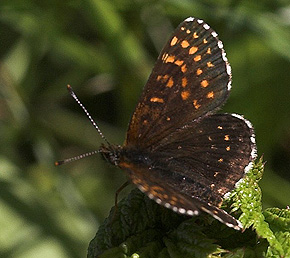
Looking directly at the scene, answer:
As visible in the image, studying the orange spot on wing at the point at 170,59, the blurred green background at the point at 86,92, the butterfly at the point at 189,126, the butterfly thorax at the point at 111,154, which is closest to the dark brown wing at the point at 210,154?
the butterfly at the point at 189,126

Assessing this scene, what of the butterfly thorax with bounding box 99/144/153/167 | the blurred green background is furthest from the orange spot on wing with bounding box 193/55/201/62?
the blurred green background

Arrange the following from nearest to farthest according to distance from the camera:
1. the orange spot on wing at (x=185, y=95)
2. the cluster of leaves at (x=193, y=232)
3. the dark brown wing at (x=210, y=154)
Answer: the cluster of leaves at (x=193, y=232) → the dark brown wing at (x=210, y=154) → the orange spot on wing at (x=185, y=95)

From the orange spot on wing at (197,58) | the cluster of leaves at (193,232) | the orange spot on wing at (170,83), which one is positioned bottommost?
the cluster of leaves at (193,232)

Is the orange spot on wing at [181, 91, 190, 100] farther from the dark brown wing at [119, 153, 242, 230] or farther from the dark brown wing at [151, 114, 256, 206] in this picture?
the dark brown wing at [119, 153, 242, 230]

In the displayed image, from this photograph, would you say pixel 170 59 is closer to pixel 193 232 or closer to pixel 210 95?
pixel 210 95

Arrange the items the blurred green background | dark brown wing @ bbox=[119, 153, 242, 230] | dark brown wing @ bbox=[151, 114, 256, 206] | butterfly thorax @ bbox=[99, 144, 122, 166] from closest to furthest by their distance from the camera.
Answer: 1. dark brown wing @ bbox=[119, 153, 242, 230]
2. dark brown wing @ bbox=[151, 114, 256, 206]
3. butterfly thorax @ bbox=[99, 144, 122, 166]
4. the blurred green background

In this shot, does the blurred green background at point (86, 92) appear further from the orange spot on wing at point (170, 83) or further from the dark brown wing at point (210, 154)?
the dark brown wing at point (210, 154)

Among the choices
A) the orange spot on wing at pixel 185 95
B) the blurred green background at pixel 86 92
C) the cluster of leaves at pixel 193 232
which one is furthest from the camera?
the blurred green background at pixel 86 92

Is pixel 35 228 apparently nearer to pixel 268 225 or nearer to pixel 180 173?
pixel 180 173
